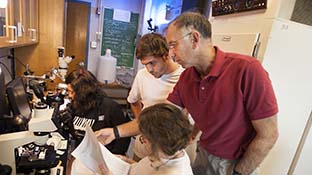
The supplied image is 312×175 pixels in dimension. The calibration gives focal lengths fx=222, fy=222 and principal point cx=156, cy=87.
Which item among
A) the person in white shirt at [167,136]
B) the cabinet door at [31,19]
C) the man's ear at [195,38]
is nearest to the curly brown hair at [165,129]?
the person in white shirt at [167,136]

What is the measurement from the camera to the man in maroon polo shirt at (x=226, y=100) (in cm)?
90

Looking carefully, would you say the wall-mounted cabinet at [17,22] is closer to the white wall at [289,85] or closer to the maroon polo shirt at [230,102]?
the maroon polo shirt at [230,102]

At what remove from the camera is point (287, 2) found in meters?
1.32

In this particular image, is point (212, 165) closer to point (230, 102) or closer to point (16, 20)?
point (230, 102)

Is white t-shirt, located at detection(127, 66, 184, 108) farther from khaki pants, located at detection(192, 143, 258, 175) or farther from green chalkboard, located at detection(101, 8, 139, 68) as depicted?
green chalkboard, located at detection(101, 8, 139, 68)

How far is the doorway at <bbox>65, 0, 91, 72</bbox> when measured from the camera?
3.62 metres

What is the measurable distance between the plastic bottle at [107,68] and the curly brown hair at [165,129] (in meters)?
3.14

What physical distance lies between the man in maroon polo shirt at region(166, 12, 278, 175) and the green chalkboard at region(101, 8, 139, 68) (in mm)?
3177

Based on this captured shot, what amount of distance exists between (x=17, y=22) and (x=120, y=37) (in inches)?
95.5

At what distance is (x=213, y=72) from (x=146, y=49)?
536 millimetres

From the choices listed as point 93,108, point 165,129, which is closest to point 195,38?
point 165,129

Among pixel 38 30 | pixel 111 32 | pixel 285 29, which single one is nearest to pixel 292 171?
pixel 285 29

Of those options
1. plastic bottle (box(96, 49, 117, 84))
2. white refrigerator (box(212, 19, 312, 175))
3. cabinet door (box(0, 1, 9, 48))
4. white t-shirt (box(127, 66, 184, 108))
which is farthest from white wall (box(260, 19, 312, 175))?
plastic bottle (box(96, 49, 117, 84))

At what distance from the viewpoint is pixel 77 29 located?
3.73 m
